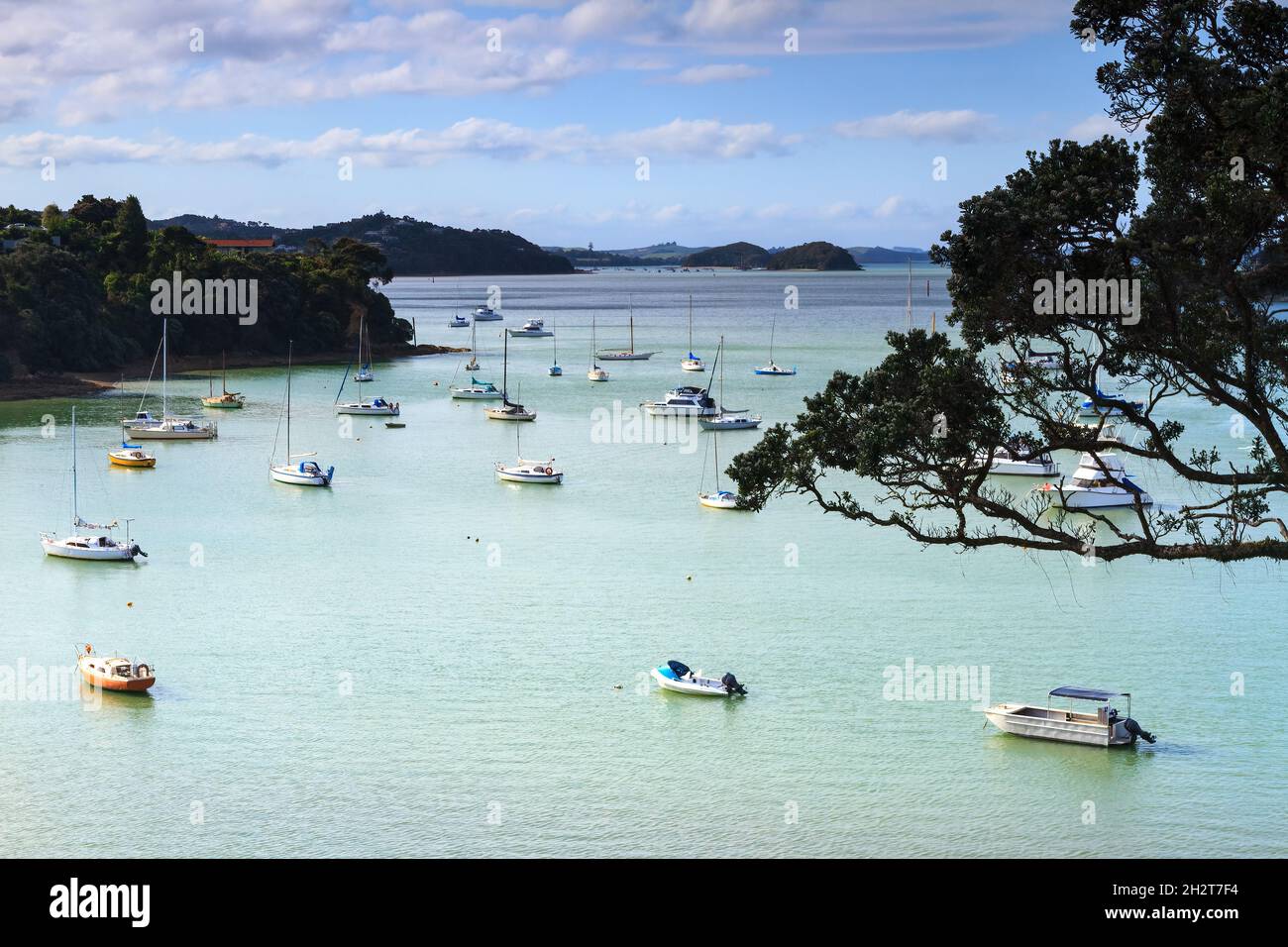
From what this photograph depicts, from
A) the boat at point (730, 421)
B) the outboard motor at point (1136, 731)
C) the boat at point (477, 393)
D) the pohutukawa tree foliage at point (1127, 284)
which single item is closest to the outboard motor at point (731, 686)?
the outboard motor at point (1136, 731)

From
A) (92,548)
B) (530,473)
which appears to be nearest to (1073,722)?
Answer: (92,548)

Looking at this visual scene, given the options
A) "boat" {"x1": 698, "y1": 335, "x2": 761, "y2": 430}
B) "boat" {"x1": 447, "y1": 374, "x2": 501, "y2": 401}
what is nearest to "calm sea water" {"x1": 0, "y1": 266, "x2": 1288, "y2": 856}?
"boat" {"x1": 698, "y1": 335, "x2": 761, "y2": 430}

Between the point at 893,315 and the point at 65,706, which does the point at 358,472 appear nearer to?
the point at 65,706

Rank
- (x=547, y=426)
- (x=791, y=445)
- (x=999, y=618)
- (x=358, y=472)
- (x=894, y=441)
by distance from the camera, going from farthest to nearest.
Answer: (x=547, y=426) < (x=358, y=472) < (x=999, y=618) < (x=791, y=445) < (x=894, y=441)

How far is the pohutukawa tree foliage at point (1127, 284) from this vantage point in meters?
13.2

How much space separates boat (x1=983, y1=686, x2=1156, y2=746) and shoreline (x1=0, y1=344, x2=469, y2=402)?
5613 cm

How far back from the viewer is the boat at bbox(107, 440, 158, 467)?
162 ft

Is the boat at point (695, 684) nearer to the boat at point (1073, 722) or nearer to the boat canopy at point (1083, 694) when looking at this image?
the boat at point (1073, 722)

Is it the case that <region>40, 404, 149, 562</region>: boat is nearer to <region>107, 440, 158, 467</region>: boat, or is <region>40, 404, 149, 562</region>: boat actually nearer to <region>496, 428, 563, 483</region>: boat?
<region>107, 440, 158, 467</region>: boat

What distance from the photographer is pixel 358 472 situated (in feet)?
164

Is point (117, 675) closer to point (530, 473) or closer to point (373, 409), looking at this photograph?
point (530, 473)

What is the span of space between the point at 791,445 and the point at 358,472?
35.9 m

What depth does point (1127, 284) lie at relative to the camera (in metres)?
13.9
